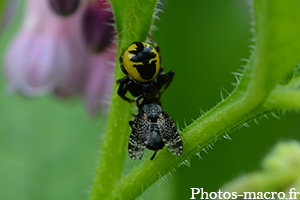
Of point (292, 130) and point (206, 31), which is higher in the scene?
point (206, 31)

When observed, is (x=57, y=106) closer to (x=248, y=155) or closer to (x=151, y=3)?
(x=248, y=155)

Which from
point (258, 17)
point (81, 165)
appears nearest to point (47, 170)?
point (81, 165)

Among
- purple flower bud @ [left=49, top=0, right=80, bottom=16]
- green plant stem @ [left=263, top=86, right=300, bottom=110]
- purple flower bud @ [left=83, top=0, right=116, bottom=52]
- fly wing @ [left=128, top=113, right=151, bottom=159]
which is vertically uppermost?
purple flower bud @ [left=83, top=0, right=116, bottom=52]

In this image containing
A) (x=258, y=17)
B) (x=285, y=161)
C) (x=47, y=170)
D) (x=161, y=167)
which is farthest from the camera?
(x=47, y=170)

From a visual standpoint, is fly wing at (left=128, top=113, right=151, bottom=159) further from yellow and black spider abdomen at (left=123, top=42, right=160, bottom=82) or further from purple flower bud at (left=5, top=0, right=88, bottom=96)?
purple flower bud at (left=5, top=0, right=88, bottom=96)

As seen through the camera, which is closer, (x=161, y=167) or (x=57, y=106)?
(x=161, y=167)

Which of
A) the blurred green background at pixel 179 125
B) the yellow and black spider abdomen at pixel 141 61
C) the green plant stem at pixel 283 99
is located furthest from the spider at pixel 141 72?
the blurred green background at pixel 179 125

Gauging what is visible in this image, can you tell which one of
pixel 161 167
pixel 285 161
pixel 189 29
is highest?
pixel 189 29

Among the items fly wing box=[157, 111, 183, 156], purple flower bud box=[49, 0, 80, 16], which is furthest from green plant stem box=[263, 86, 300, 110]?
purple flower bud box=[49, 0, 80, 16]
